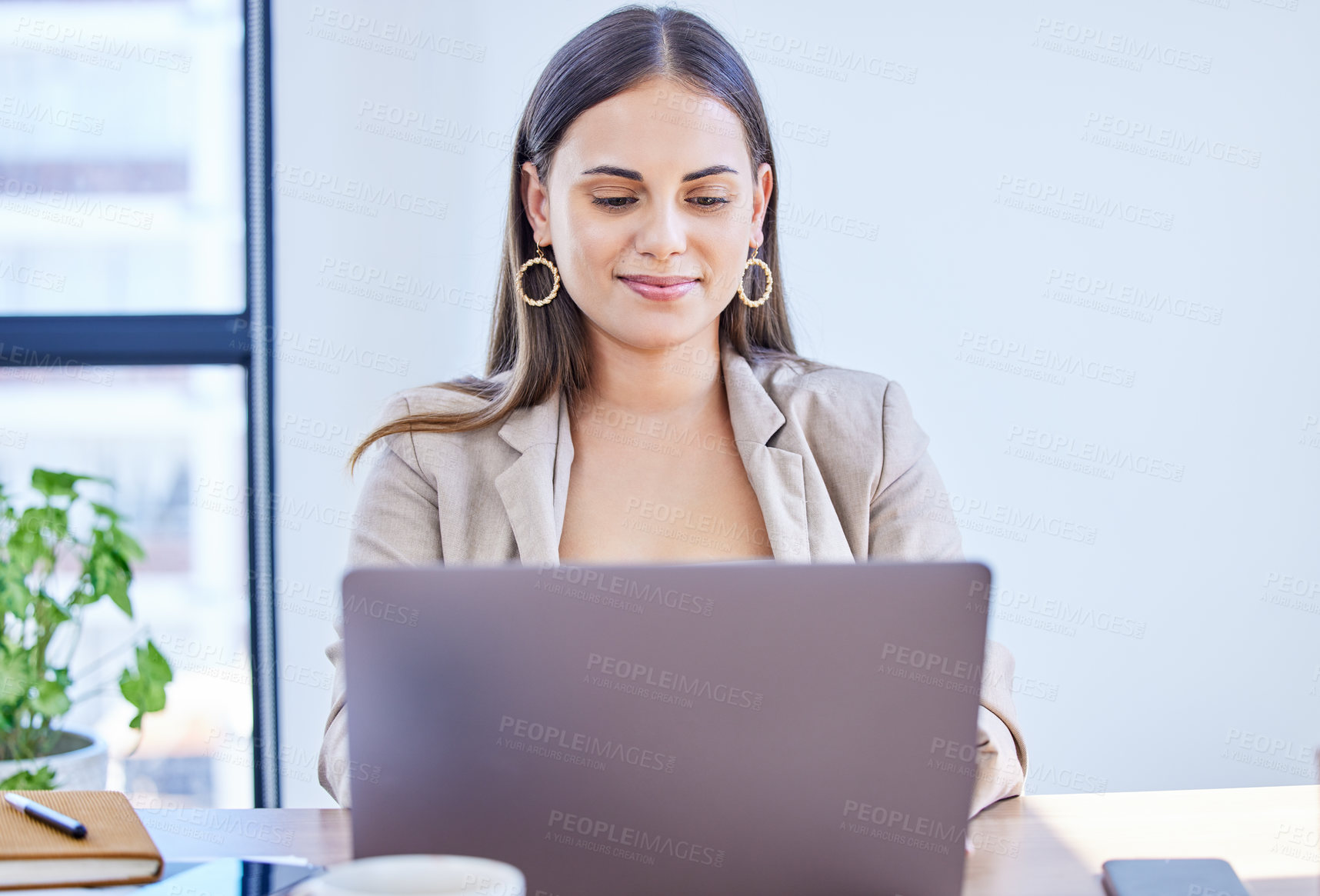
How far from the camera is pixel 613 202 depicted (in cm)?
164

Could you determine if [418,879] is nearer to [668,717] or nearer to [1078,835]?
[668,717]

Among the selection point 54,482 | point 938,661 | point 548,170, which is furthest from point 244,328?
point 938,661

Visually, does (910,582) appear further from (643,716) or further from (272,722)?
(272,722)

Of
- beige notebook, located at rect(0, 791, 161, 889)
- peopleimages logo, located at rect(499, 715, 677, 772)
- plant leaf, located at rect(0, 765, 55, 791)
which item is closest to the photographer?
peopleimages logo, located at rect(499, 715, 677, 772)

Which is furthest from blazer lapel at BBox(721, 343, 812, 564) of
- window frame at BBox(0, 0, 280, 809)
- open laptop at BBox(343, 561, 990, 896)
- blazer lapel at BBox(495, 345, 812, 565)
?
window frame at BBox(0, 0, 280, 809)

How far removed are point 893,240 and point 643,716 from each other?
209 cm

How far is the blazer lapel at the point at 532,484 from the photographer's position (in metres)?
1.62

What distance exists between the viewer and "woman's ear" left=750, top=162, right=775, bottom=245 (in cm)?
178

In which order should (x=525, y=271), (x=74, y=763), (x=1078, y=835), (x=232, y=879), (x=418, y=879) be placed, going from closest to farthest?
1. (x=418, y=879)
2. (x=232, y=879)
3. (x=1078, y=835)
4. (x=525, y=271)
5. (x=74, y=763)

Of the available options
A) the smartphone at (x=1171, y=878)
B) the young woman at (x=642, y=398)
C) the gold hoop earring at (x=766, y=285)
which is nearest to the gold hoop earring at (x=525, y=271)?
the young woman at (x=642, y=398)

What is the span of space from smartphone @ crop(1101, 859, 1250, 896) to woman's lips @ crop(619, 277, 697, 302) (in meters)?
0.94

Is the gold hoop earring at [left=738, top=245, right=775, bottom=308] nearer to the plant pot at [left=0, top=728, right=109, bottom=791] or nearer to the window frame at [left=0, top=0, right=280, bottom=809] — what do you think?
the window frame at [left=0, top=0, right=280, bottom=809]

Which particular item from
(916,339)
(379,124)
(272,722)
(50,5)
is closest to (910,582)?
(916,339)

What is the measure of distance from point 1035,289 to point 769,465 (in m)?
1.33
